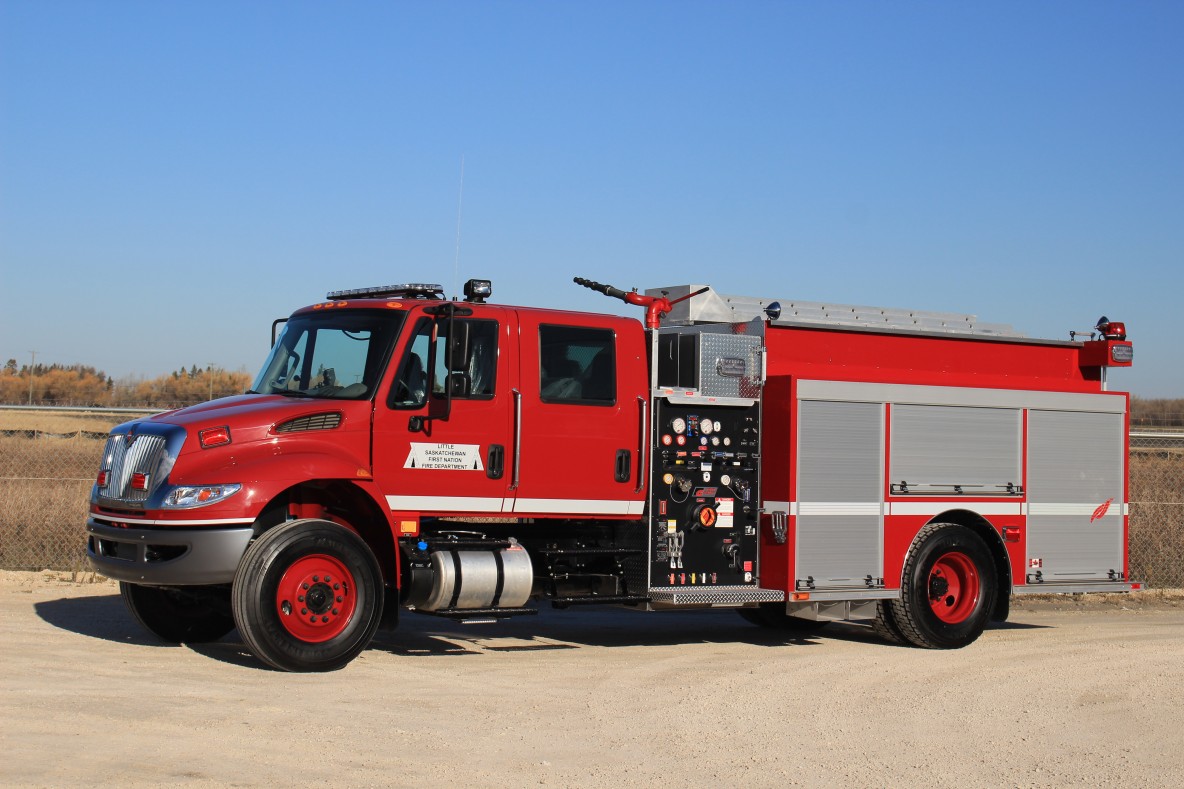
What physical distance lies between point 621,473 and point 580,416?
610 mm

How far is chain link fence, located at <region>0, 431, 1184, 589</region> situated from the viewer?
16.3m

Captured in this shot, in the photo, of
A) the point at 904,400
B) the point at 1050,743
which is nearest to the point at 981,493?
the point at 904,400

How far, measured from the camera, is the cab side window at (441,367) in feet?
34.4

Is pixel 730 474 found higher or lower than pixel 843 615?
higher

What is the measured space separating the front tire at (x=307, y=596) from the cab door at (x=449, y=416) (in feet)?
2.19

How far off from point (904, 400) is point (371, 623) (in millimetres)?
5511

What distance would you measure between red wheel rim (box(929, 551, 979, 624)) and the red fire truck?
0.02m

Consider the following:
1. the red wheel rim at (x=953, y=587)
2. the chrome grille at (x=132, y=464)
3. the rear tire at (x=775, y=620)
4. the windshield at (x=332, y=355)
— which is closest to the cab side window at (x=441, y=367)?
the windshield at (x=332, y=355)

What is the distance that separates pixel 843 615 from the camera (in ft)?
40.9

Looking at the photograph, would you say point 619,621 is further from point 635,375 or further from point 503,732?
point 503,732

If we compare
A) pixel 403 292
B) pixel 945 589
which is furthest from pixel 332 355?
pixel 945 589

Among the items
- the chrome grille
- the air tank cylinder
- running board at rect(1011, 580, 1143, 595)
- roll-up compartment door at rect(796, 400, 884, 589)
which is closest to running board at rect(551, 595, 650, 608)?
the air tank cylinder

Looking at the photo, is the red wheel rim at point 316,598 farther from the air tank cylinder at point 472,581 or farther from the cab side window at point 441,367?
the cab side window at point 441,367

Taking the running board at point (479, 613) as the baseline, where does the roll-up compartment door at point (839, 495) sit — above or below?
above
